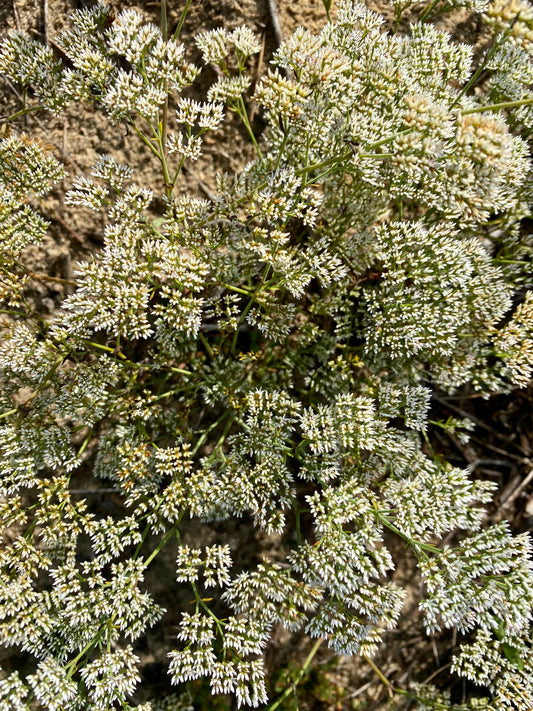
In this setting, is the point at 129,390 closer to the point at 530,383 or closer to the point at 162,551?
the point at 162,551

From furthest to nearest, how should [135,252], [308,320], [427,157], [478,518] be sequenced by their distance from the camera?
[308,320], [478,518], [135,252], [427,157]

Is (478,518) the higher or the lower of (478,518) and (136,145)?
the lower

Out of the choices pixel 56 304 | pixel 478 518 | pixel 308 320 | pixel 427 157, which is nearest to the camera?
pixel 427 157

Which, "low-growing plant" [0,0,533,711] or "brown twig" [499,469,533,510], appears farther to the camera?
"brown twig" [499,469,533,510]

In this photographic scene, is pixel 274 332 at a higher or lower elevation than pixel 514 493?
higher

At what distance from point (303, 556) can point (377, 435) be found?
0.97m

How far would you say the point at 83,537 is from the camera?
405 centimetres

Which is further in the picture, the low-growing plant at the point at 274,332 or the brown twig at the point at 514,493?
the brown twig at the point at 514,493

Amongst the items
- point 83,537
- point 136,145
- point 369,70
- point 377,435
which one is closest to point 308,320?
point 377,435

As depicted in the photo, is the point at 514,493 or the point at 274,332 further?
the point at 514,493

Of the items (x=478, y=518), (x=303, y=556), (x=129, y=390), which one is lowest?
(x=303, y=556)

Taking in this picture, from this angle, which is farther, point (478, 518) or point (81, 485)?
point (81, 485)

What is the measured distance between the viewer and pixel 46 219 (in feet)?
12.8

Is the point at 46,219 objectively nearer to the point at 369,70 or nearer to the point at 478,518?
the point at 369,70
